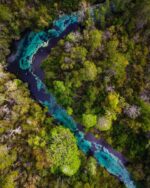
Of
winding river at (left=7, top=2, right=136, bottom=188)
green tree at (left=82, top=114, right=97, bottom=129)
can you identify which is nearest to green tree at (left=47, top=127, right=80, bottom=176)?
winding river at (left=7, top=2, right=136, bottom=188)

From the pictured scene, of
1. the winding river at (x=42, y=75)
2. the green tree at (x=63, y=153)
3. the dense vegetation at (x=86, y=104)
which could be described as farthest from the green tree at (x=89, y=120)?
the winding river at (x=42, y=75)

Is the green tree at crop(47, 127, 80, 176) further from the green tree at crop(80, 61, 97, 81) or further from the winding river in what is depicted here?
the green tree at crop(80, 61, 97, 81)

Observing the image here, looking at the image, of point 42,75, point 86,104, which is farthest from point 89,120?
point 42,75

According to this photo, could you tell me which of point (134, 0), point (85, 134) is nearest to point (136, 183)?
point (85, 134)

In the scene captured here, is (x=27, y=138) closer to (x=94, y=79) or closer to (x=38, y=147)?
(x=38, y=147)

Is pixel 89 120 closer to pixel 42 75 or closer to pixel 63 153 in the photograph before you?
pixel 63 153
